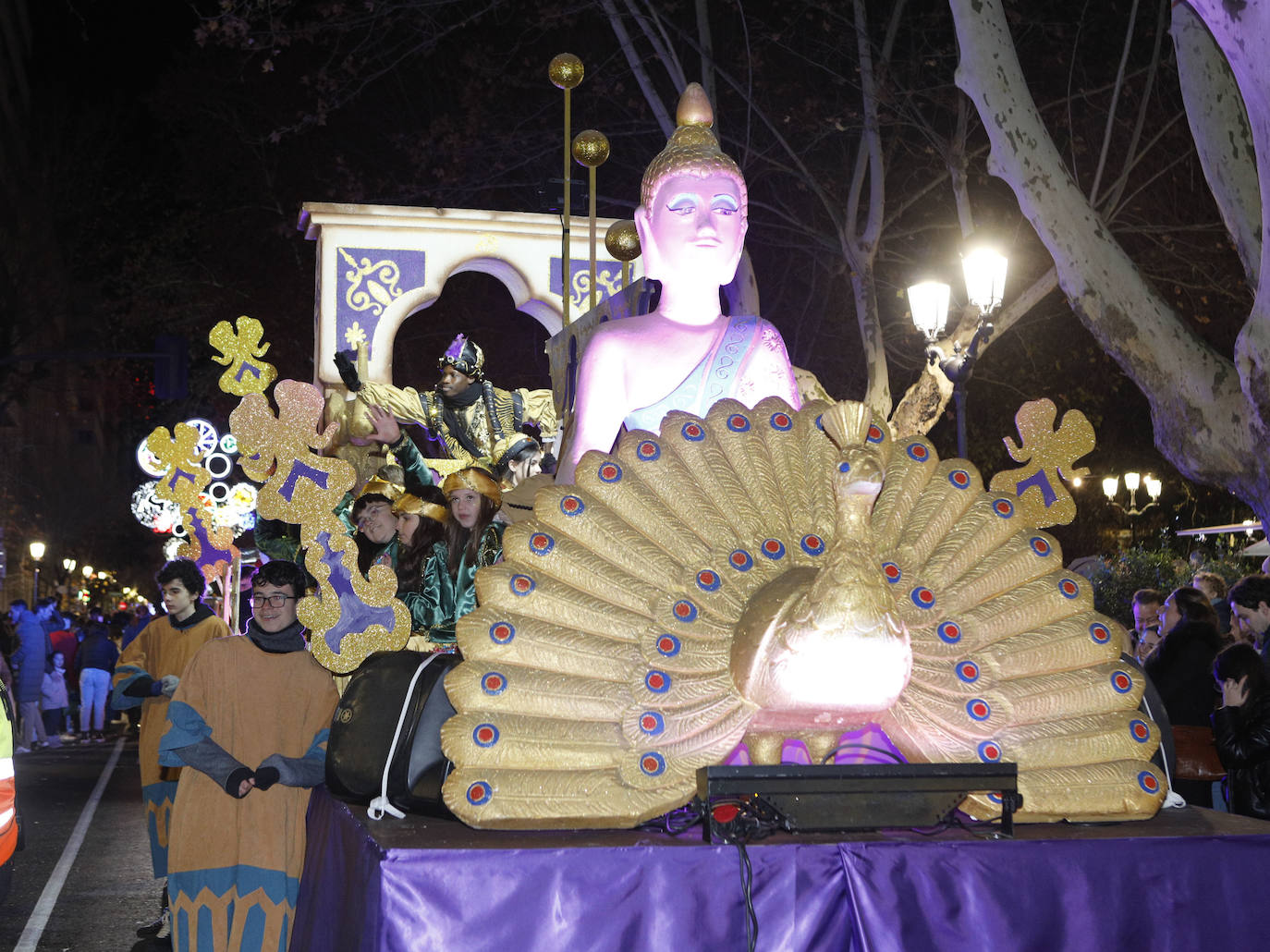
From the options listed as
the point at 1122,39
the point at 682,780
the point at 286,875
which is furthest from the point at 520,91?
the point at 682,780

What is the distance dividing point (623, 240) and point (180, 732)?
3.31 meters

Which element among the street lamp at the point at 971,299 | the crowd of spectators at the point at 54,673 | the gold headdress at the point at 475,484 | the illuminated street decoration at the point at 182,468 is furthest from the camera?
the crowd of spectators at the point at 54,673

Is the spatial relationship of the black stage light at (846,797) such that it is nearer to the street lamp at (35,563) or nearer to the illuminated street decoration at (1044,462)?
the illuminated street decoration at (1044,462)

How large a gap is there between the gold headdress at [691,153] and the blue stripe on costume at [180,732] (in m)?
2.28

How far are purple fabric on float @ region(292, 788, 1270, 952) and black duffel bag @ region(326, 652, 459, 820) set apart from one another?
23 centimetres

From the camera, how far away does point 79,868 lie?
935 centimetres

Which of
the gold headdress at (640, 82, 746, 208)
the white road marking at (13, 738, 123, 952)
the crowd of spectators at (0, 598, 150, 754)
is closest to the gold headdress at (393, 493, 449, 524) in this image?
the gold headdress at (640, 82, 746, 208)

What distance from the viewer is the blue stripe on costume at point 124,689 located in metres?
6.63

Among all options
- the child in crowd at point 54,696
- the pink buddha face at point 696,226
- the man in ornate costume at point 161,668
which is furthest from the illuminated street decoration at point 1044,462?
the child in crowd at point 54,696

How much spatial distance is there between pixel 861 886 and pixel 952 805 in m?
0.31

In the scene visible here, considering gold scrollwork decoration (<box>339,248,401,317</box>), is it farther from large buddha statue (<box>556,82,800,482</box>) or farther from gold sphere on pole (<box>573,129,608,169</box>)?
large buddha statue (<box>556,82,800,482</box>)

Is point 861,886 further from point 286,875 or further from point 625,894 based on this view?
point 286,875

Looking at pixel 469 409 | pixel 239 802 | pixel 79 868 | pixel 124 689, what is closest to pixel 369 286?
pixel 469 409

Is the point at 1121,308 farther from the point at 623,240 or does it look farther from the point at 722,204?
the point at 722,204
